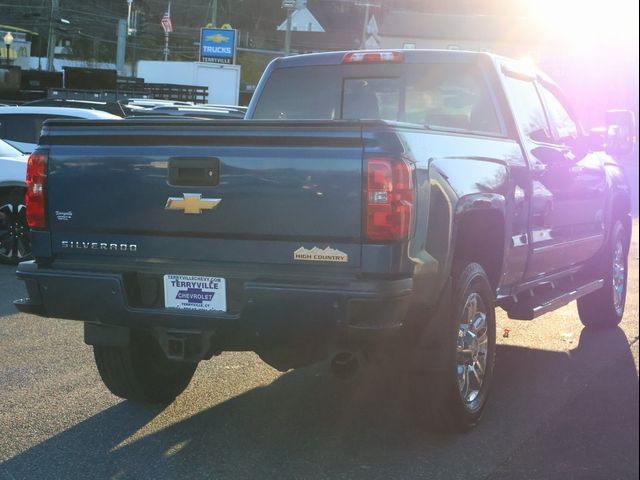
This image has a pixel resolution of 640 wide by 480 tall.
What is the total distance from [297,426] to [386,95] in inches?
94.2

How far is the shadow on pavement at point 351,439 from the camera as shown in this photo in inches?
150

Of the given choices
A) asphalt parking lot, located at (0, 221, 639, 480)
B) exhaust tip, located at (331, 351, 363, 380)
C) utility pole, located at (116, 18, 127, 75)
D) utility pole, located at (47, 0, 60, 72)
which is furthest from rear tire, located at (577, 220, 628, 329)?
utility pole, located at (116, 18, 127, 75)

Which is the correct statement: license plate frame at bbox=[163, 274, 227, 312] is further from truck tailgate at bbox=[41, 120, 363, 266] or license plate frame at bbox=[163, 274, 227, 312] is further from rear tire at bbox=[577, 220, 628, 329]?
rear tire at bbox=[577, 220, 628, 329]

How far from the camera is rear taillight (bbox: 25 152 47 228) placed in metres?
4.00

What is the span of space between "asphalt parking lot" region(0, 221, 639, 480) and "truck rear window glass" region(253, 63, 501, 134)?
5.86 feet

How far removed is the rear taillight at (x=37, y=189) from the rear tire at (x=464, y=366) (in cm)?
208

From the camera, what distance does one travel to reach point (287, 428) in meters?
4.41

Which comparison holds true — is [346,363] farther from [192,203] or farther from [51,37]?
[51,37]

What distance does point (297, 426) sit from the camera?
4.45 m

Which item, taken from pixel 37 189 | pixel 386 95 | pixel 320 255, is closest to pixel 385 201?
pixel 320 255

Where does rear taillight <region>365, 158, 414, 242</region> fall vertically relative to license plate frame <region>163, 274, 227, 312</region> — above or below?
above

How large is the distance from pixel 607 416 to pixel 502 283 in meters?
0.96

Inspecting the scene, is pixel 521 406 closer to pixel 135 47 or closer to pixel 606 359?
pixel 606 359

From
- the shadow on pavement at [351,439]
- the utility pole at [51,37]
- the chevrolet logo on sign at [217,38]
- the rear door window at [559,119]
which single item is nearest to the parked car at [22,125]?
the rear door window at [559,119]
